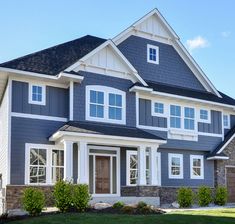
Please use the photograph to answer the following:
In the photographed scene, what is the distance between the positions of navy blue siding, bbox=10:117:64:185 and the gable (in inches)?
294

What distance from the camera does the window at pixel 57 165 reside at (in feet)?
70.2

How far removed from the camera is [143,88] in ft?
78.0

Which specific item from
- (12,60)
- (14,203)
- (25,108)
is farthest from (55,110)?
(14,203)

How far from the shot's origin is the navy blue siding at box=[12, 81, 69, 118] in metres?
20.7

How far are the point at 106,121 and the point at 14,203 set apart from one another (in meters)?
6.24

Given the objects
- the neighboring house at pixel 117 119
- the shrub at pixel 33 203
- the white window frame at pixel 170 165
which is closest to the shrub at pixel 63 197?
the shrub at pixel 33 203

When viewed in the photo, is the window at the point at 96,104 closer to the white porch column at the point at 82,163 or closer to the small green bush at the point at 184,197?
the white porch column at the point at 82,163

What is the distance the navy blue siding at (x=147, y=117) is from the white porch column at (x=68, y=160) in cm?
586

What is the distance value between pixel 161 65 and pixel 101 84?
236 inches

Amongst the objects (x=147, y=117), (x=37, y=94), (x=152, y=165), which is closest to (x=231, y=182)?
(x=147, y=117)

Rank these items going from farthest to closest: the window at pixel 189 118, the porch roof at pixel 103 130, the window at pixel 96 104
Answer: the window at pixel 189 118, the window at pixel 96 104, the porch roof at pixel 103 130

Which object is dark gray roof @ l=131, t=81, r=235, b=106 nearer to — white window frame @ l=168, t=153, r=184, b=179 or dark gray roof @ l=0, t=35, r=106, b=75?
white window frame @ l=168, t=153, r=184, b=179

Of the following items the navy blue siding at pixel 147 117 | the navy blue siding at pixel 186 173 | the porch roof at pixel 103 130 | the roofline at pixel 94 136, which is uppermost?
the navy blue siding at pixel 147 117

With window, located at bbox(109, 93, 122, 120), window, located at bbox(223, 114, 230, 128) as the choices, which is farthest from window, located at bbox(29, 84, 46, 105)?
window, located at bbox(223, 114, 230, 128)
